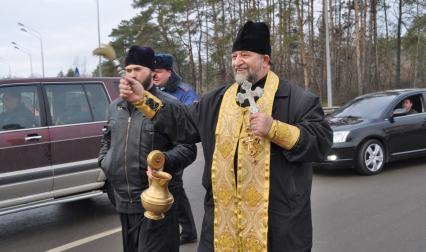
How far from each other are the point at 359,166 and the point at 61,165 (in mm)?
5036

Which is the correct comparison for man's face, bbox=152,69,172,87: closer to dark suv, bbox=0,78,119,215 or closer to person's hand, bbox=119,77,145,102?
dark suv, bbox=0,78,119,215

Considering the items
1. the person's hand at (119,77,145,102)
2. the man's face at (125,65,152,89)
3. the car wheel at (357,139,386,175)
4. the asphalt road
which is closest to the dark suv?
the asphalt road

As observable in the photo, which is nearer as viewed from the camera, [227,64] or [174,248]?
[174,248]

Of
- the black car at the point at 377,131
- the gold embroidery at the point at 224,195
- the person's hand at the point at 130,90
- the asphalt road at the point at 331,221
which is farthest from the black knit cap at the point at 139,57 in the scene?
the black car at the point at 377,131

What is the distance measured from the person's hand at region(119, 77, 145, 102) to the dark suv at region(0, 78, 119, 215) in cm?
302

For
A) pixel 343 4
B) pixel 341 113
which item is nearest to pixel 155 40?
pixel 343 4

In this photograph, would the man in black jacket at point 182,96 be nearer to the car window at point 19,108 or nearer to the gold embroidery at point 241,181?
the car window at point 19,108

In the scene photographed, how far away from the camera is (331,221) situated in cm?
548

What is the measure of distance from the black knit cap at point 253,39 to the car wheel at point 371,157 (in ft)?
20.1

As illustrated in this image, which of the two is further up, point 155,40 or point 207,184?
→ point 155,40

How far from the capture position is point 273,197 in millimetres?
2293

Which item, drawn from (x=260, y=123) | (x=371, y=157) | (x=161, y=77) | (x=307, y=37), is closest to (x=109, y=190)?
(x=161, y=77)

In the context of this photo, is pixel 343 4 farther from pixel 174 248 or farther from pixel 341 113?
pixel 174 248

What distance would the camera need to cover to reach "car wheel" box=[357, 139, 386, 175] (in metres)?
8.04
